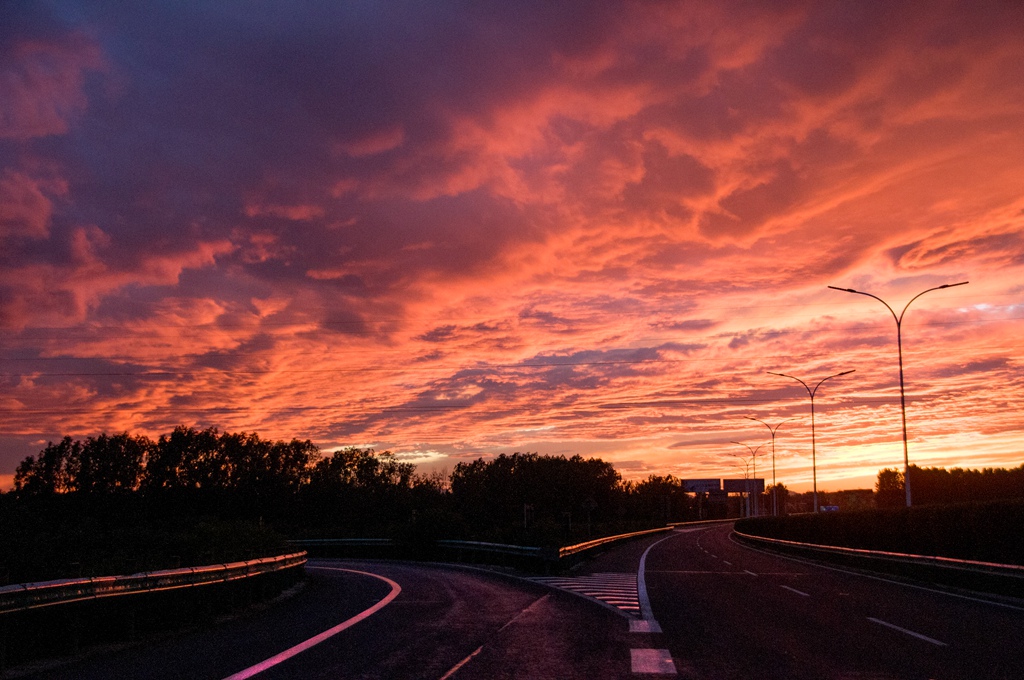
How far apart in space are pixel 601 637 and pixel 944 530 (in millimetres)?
25322

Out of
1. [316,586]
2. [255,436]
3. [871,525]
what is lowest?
[316,586]

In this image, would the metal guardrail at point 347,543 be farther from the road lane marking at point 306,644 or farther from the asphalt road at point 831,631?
the road lane marking at point 306,644

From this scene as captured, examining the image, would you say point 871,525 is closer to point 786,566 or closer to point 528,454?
point 786,566

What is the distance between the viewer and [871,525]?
4122cm

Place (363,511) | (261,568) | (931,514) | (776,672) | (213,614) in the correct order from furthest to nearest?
1. (363,511)
2. (931,514)
3. (261,568)
4. (213,614)
5. (776,672)

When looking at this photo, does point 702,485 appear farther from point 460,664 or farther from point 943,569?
point 460,664

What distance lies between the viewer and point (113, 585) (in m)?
11.8

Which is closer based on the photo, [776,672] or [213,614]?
[776,672]

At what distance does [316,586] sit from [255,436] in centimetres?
14333

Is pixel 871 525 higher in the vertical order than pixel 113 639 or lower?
higher

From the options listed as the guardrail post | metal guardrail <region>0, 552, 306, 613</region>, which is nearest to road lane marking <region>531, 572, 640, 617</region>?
metal guardrail <region>0, 552, 306, 613</region>

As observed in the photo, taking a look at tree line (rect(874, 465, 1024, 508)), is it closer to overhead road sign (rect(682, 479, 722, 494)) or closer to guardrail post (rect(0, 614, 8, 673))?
overhead road sign (rect(682, 479, 722, 494))

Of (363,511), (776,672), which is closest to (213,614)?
(776,672)

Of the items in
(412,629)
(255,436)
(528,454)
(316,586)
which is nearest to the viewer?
(412,629)
